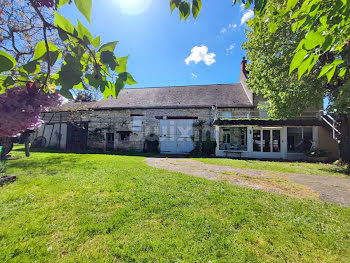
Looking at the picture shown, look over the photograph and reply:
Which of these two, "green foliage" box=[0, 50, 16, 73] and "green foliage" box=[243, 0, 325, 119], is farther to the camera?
"green foliage" box=[243, 0, 325, 119]

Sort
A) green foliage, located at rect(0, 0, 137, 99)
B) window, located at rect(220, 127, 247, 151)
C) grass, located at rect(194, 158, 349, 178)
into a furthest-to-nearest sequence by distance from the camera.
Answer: window, located at rect(220, 127, 247, 151) → grass, located at rect(194, 158, 349, 178) → green foliage, located at rect(0, 0, 137, 99)

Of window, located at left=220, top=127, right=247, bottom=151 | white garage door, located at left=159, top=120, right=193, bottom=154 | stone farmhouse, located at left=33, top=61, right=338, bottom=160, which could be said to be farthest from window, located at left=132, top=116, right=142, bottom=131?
window, located at left=220, top=127, right=247, bottom=151

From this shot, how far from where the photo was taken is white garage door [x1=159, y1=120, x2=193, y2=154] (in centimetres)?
1562

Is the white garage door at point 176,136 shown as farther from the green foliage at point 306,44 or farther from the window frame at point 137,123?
the green foliage at point 306,44

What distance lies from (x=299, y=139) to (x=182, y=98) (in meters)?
11.5

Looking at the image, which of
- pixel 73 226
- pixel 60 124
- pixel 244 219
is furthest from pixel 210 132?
pixel 60 124

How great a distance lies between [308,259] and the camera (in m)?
2.09

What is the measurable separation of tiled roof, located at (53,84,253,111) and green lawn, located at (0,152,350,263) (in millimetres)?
12630

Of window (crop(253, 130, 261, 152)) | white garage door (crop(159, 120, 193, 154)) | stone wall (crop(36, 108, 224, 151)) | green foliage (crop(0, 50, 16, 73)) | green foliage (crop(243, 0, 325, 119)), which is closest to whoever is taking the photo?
green foliage (crop(0, 50, 16, 73))

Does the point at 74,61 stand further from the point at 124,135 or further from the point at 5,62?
the point at 124,135

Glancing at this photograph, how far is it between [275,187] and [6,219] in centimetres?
666

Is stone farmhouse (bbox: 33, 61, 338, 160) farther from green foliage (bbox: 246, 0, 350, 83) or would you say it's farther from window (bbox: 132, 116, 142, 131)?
green foliage (bbox: 246, 0, 350, 83)

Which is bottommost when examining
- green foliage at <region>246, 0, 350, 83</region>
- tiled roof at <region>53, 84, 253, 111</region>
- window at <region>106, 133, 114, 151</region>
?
window at <region>106, 133, 114, 151</region>

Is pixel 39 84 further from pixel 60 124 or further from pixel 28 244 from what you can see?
pixel 60 124
